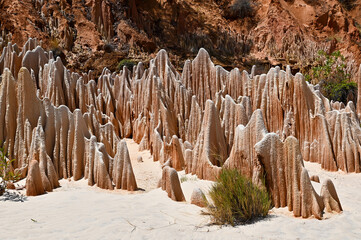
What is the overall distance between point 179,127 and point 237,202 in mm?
6295

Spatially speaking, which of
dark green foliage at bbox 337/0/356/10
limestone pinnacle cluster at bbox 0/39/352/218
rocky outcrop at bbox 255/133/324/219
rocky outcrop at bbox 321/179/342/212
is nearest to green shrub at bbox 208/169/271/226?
rocky outcrop at bbox 255/133/324/219

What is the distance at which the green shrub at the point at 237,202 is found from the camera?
169 inches

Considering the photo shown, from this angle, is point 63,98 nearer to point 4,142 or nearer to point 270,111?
point 4,142

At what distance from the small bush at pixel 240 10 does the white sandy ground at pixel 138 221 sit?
26.7 metres

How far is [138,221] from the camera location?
4.49 m

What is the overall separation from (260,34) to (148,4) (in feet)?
33.7

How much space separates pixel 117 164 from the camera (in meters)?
6.97

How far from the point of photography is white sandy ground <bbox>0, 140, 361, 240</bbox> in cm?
393

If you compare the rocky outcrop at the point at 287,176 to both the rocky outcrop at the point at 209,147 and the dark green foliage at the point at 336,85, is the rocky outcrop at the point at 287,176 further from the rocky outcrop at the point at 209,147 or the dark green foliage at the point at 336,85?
the dark green foliage at the point at 336,85

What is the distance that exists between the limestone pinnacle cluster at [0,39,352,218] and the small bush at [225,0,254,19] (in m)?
20.3

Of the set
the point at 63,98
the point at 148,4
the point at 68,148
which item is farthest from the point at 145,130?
the point at 148,4

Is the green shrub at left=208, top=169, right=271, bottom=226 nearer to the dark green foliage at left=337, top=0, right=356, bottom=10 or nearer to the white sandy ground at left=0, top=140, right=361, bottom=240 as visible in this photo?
the white sandy ground at left=0, top=140, right=361, bottom=240

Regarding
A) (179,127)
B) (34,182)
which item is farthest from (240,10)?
(34,182)

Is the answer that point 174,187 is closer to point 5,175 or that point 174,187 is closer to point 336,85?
point 5,175
